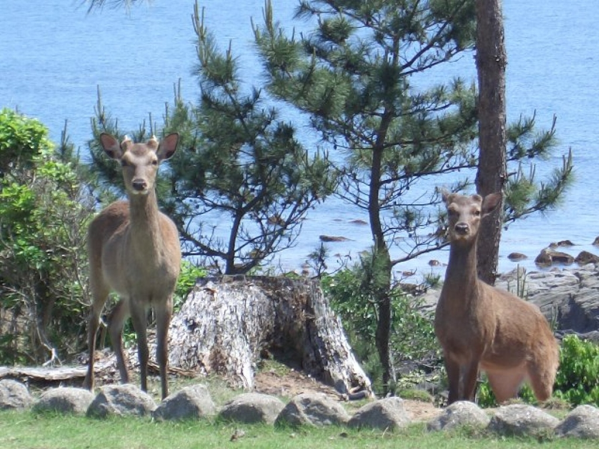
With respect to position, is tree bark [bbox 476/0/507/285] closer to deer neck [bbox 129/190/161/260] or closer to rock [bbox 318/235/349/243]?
deer neck [bbox 129/190/161/260]

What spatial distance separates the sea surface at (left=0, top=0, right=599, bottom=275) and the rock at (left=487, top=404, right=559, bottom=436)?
734 cm

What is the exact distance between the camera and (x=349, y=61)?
1627cm

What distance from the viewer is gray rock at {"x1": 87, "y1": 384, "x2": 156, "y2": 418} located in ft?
28.1

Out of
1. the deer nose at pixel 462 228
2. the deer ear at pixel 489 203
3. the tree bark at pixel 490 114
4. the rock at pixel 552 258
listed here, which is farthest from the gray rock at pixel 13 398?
the rock at pixel 552 258

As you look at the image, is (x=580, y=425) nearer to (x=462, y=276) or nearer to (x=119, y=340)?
(x=462, y=276)

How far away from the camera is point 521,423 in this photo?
26.2 feet

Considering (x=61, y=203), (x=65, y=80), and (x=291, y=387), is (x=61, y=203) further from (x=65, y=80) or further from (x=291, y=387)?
(x=65, y=80)

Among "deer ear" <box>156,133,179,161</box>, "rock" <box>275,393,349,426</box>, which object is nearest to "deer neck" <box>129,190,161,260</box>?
"deer ear" <box>156,133,179,161</box>

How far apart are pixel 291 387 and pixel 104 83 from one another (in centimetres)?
3689

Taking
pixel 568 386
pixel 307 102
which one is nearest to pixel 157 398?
pixel 568 386

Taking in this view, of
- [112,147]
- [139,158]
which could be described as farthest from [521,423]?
[112,147]

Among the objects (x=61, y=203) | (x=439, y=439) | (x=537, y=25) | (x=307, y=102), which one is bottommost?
(x=439, y=439)

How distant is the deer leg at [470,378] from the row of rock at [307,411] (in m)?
1.42

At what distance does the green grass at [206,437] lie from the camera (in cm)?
776
